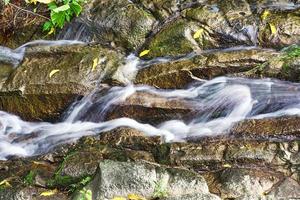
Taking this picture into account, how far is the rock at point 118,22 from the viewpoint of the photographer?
25.9 feet

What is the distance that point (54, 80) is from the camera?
7.39 m

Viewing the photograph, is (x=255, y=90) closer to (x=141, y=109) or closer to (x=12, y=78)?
(x=141, y=109)

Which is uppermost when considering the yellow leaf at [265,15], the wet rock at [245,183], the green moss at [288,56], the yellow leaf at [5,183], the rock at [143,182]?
the yellow leaf at [265,15]

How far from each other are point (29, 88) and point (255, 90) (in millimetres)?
3654

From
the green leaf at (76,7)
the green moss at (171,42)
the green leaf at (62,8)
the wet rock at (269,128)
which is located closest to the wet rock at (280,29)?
the green moss at (171,42)

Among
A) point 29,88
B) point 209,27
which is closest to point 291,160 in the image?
point 209,27

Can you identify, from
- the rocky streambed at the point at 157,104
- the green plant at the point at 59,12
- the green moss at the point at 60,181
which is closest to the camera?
the rocky streambed at the point at 157,104

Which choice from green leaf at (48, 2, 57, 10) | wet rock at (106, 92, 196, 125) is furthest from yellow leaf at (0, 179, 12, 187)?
green leaf at (48, 2, 57, 10)

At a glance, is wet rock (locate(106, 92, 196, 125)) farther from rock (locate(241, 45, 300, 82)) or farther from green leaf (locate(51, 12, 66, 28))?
green leaf (locate(51, 12, 66, 28))

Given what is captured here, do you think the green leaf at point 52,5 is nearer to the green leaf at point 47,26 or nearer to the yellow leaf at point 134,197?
the green leaf at point 47,26

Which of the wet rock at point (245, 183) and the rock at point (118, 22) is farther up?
the rock at point (118, 22)

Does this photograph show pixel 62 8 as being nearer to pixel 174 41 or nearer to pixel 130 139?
pixel 174 41

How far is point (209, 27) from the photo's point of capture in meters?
7.49

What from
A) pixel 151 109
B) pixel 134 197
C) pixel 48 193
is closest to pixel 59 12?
pixel 151 109
